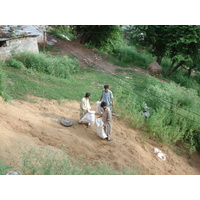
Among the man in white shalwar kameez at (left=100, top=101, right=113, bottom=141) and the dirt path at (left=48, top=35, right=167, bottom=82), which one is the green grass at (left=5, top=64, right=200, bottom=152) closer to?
the man in white shalwar kameez at (left=100, top=101, right=113, bottom=141)

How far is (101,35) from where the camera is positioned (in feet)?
52.0

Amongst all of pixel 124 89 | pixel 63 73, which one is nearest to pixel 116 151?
pixel 124 89

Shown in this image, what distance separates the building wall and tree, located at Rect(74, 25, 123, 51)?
5690mm

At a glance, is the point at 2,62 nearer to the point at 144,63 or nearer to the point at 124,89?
the point at 124,89

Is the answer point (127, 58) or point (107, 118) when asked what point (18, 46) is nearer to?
point (107, 118)

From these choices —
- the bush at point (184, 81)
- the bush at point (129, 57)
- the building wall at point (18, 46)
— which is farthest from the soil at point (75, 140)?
the bush at point (129, 57)

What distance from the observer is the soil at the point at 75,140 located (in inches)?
208

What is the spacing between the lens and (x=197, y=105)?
370 inches

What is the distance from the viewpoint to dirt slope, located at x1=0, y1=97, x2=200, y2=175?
5.34 m

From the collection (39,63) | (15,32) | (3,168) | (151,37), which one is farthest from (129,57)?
(3,168)

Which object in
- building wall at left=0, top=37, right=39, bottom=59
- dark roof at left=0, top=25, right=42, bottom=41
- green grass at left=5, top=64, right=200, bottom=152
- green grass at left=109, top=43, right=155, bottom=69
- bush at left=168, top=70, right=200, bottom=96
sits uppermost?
dark roof at left=0, top=25, right=42, bottom=41

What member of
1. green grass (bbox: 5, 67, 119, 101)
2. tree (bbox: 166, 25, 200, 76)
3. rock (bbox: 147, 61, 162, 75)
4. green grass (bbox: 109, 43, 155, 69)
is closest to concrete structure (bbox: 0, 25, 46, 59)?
green grass (bbox: 5, 67, 119, 101)

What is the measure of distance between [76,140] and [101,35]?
459 inches

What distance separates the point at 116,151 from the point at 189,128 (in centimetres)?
353
